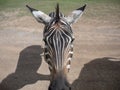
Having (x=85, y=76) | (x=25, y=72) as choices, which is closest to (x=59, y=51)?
(x=85, y=76)

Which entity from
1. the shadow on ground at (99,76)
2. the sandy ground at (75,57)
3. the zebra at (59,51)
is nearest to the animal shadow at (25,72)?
the sandy ground at (75,57)

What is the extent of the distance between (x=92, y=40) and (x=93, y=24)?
192 centimetres

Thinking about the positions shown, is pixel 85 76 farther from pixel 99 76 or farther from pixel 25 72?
pixel 25 72

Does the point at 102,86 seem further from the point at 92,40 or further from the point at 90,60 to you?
the point at 92,40

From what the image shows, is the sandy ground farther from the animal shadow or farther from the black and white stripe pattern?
the black and white stripe pattern

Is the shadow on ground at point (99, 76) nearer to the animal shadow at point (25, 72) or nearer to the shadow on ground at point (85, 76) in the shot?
the shadow on ground at point (85, 76)

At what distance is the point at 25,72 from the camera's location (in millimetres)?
9055

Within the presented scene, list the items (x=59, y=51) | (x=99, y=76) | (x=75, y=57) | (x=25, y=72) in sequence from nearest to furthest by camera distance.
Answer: (x=59, y=51)
(x=99, y=76)
(x=25, y=72)
(x=75, y=57)

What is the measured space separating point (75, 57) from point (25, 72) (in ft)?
6.73

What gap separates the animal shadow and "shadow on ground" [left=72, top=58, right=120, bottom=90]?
1.24 meters

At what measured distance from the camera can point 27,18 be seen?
551 inches

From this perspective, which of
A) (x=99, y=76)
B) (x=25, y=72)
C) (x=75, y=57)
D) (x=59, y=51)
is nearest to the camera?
(x=59, y=51)

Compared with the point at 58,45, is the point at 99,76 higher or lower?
lower

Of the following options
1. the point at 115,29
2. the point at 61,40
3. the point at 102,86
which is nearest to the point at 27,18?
the point at 115,29
